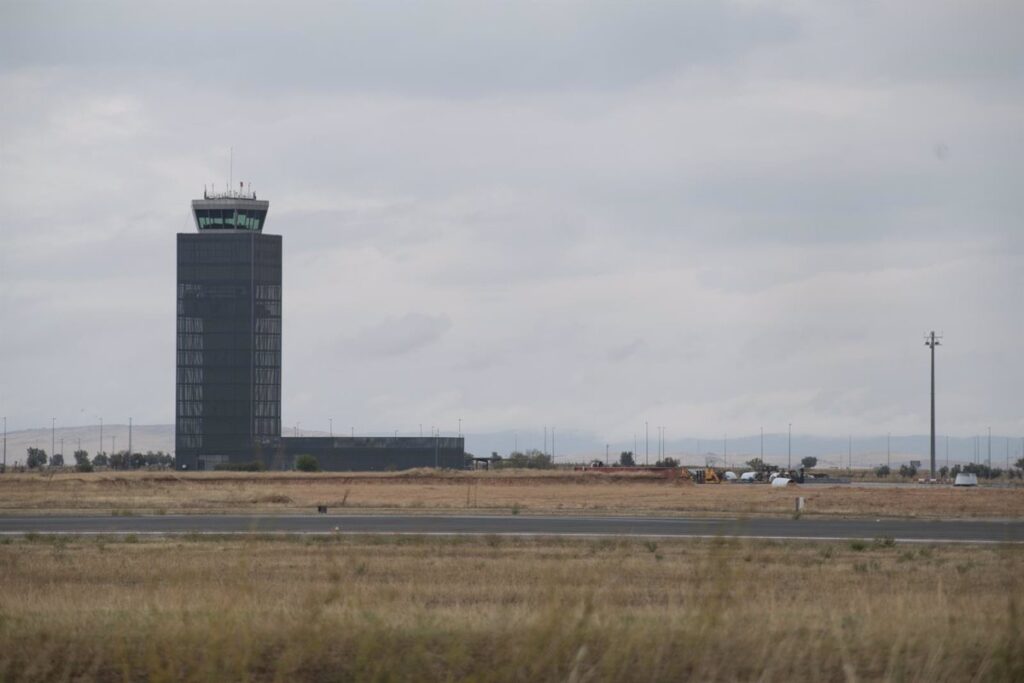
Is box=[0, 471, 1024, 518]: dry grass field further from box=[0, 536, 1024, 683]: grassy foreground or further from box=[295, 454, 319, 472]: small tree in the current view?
box=[295, 454, 319, 472]: small tree

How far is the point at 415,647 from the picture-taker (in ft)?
51.1

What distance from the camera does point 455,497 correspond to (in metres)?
82.6

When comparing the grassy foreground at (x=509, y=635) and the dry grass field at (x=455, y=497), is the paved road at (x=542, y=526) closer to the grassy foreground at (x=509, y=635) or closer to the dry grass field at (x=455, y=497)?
the dry grass field at (x=455, y=497)

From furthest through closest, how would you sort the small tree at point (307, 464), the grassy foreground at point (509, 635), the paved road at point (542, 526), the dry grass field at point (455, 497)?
the small tree at point (307, 464)
the dry grass field at point (455, 497)
the paved road at point (542, 526)
the grassy foreground at point (509, 635)

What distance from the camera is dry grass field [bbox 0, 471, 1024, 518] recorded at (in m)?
64.0

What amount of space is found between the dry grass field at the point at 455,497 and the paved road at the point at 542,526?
4.81 meters

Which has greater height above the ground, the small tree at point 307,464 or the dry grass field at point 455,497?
the dry grass field at point 455,497

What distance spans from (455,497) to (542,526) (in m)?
35.6

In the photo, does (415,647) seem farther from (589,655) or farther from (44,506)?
(44,506)

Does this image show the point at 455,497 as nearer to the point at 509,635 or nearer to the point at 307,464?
the point at 509,635

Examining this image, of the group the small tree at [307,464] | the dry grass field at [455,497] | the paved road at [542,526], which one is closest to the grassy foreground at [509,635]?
the paved road at [542,526]

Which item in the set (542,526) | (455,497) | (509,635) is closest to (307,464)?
(455,497)

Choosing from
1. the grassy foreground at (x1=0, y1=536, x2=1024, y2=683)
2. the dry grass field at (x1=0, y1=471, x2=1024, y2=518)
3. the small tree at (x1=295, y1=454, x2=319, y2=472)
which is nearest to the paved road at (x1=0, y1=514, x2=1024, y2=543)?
the dry grass field at (x1=0, y1=471, x2=1024, y2=518)

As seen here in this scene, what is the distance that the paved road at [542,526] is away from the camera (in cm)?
4347
